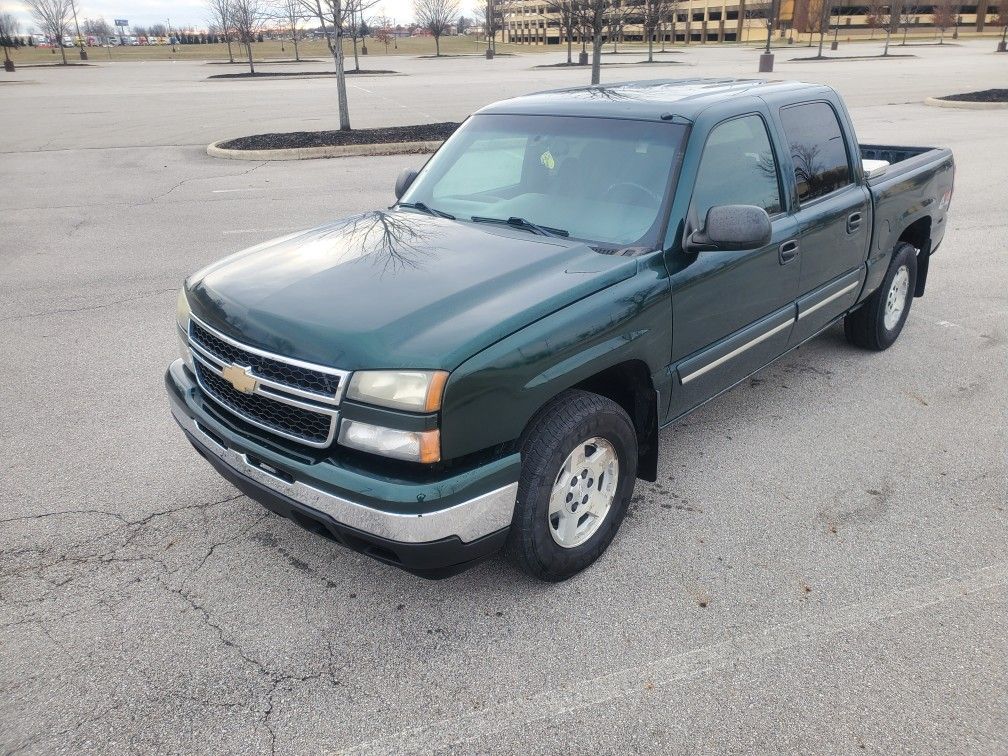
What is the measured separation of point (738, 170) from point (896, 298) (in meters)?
2.49

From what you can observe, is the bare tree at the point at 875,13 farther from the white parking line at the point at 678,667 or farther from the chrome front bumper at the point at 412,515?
the chrome front bumper at the point at 412,515

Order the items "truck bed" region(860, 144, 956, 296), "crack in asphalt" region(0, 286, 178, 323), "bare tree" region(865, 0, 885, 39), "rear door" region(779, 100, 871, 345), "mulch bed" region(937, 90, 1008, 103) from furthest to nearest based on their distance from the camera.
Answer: "bare tree" region(865, 0, 885, 39) < "mulch bed" region(937, 90, 1008, 103) < "crack in asphalt" region(0, 286, 178, 323) < "truck bed" region(860, 144, 956, 296) < "rear door" region(779, 100, 871, 345)

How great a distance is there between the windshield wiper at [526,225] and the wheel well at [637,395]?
2.21 ft

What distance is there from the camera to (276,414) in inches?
110

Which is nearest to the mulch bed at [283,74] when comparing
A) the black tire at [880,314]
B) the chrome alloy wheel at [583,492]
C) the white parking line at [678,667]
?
the black tire at [880,314]

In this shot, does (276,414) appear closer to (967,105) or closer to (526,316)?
(526,316)

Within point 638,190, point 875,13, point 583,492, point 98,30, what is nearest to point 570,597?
point 583,492

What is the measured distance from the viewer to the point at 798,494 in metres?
3.80

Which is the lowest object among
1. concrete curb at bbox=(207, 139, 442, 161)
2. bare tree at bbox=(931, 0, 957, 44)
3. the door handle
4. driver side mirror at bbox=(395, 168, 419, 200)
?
concrete curb at bbox=(207, 139, 442, 161)

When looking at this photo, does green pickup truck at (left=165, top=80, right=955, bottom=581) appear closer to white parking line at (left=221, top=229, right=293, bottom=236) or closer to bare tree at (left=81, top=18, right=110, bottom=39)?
white parking line at (left=221, top=229, right=293, bottom=236)

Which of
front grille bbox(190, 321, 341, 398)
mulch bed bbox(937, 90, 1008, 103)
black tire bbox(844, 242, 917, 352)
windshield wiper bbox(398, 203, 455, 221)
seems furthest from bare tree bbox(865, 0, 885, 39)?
front grille bbox(190, 321, 341, 398)

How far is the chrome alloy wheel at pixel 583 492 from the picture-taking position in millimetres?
2990

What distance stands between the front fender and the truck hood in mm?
49

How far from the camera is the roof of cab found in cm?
366
